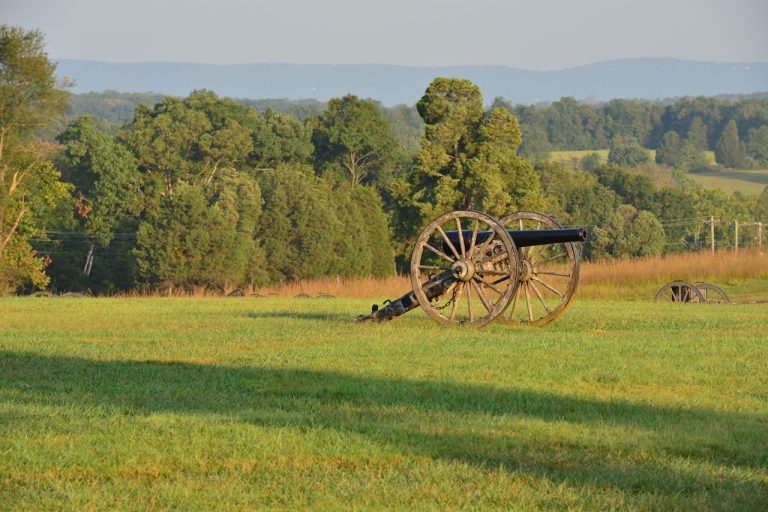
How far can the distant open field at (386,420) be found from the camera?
6.91 metres

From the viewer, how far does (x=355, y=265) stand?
77250 millimetres

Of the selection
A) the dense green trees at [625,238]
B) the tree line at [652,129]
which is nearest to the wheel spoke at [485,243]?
the dense green trees at [625,238]

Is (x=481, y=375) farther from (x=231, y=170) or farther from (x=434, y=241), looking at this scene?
(x=231, y=170)

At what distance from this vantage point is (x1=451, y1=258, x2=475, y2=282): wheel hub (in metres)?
16.9

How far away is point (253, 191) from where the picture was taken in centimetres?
7631

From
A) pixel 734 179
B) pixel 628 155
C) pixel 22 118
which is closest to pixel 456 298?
pixel 22 118

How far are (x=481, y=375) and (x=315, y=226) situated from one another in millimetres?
64020

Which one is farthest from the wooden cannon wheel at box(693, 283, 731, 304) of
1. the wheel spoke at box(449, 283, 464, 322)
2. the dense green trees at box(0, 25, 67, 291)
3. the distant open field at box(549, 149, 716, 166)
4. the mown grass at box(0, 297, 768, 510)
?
the distant open field at box(549, 149, 716, 166)

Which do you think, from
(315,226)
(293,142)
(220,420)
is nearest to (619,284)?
(220,420)

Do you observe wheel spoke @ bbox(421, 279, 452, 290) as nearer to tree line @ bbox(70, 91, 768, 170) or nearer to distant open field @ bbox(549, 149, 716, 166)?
distant open field @ bbox(549, 149, 716, 166)

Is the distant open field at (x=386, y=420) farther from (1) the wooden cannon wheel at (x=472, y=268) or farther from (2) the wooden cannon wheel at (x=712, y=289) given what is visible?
(2) the wooden cannon wheel at (x=712, y=289)

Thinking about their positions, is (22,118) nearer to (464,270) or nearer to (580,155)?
(464,270)

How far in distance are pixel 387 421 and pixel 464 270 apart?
808 cm

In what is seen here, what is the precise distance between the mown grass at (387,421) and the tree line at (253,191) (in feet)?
127
